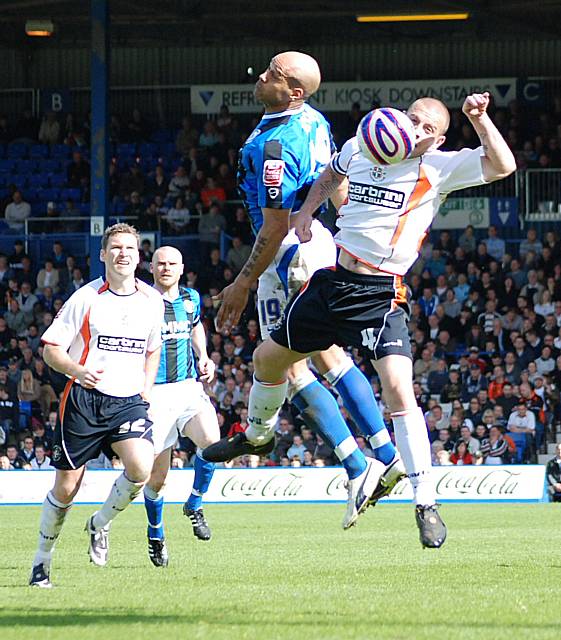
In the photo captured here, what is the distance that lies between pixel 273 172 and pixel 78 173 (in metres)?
25.1

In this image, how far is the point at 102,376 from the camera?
8484 mm

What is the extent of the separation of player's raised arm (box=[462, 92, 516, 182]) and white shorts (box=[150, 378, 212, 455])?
4.86m

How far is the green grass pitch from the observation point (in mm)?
5840

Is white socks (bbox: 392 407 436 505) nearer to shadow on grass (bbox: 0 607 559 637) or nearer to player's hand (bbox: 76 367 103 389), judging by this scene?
shadow on grass (bbox: 0 607 559 637)

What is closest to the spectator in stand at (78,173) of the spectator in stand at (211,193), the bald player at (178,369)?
the spectator in stand at (211,193)

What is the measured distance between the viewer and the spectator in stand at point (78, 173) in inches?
1273

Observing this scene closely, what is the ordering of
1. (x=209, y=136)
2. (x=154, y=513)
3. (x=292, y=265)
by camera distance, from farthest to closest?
(x=209, y=136), (x=154, y=513), (x=292, y=265)

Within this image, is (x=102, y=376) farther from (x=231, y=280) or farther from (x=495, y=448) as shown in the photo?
(x=231, y=280)

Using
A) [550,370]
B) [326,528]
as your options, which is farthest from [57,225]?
[326,528]

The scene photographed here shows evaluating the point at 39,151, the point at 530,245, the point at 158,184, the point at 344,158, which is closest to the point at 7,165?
the point at 39,151

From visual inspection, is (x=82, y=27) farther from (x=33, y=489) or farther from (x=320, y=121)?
(x=320, y=121)

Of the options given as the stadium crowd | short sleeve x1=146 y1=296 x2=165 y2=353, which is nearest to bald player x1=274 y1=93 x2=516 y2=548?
short sleeve x1=146 y1=296 x2=165 y2=353

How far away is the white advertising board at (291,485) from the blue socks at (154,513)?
11.1 m

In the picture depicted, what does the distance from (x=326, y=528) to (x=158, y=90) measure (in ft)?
77.3
